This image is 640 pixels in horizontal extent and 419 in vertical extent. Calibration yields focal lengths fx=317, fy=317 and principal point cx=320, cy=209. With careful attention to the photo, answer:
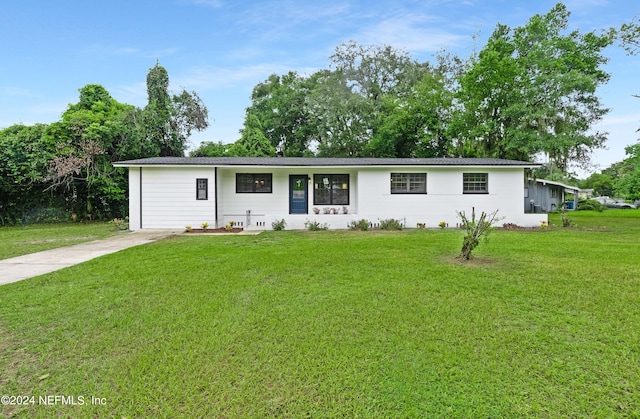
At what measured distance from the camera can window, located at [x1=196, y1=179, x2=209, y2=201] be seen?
1248 cm

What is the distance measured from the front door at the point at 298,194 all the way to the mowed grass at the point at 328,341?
817 cm

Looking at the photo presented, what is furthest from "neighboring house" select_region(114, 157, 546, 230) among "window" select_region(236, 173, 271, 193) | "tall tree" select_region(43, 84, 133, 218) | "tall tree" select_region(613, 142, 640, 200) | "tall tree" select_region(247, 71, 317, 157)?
"tall tree" select_region(247, 71, 317, 157)

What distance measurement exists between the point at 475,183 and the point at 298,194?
7417 millimetres

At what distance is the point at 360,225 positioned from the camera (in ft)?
39.7

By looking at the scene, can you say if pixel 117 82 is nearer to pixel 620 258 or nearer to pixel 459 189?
pixel 459 189

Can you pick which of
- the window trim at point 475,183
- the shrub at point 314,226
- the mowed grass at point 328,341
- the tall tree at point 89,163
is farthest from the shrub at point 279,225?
the tall tree at point 89,163

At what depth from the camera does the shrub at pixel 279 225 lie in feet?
39.8

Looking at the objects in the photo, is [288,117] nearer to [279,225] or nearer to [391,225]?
[279,225]

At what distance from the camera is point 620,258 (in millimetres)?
6488

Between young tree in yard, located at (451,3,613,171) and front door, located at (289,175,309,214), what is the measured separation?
36.0 feet

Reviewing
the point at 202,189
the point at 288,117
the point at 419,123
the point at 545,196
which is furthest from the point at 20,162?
the point at 545,196

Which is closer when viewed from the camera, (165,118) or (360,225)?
(360,225)

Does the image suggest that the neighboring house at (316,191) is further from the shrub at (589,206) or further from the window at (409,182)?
the shrub at (589,206)

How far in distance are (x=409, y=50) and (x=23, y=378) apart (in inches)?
1176
